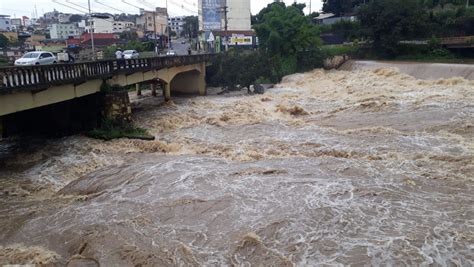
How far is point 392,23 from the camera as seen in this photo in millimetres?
46750

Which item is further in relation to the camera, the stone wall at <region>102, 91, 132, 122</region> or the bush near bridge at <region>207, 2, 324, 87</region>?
the bush near bridge at <region>207, 2, 324, 87</region>

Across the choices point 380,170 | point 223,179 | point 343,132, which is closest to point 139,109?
point 343,132

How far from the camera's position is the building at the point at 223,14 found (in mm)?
68875

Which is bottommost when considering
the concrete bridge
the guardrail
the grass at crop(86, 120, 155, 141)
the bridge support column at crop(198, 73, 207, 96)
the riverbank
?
the grass at crop(86, 120, 155, 141)

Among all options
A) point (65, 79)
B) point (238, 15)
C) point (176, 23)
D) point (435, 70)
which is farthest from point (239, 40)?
point (176, 23)

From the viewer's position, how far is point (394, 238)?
388 inches

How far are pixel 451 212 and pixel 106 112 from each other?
57.9ft

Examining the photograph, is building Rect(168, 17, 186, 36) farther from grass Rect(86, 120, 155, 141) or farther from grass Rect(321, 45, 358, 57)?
grass Rect(86, 120, 155, 141)

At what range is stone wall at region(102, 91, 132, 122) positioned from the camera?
22766mm

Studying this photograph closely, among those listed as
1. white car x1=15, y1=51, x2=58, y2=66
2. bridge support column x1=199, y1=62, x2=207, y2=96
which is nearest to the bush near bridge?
bridge support column x1=199, y1=62, x2=207, y2=96

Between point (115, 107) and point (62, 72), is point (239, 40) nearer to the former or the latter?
point (115, 107)

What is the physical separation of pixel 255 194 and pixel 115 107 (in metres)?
12.8

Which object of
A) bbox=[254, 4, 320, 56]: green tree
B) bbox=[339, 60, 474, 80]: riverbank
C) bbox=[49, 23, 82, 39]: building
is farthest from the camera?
bbox=[49, 23, 82, 39]: building

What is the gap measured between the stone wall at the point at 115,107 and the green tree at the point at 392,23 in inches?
1358
